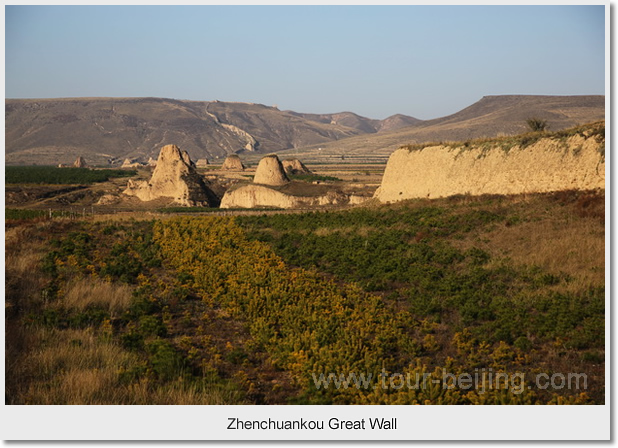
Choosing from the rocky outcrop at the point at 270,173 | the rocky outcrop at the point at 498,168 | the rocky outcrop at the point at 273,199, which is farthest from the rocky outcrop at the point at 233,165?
the rocky outcrop at the point at 498,168

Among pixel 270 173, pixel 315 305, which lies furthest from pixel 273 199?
pixel 315 305

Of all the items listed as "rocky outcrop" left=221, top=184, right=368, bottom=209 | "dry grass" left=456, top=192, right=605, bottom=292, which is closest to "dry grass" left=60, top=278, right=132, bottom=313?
"dry grass" left=456, top=192, right=605, bottom=292

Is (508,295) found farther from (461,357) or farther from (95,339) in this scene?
(95,339)

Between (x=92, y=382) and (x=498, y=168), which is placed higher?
(x=498, y=168)

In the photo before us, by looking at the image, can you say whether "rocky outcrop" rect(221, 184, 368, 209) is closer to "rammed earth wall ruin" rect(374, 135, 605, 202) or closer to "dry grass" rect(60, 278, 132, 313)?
"rammed earth wall ruin" rect(374, 135, 605, 202)

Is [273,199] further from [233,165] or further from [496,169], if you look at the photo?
[233,165]

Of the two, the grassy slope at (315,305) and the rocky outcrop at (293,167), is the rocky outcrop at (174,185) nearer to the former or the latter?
the rocky outcrop at (293,167)

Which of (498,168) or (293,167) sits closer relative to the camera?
(498,168)
